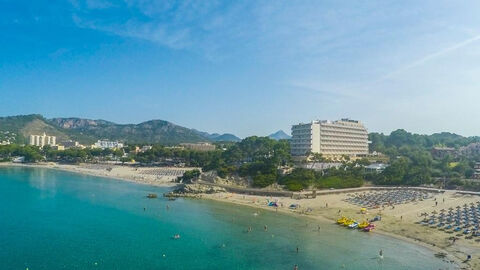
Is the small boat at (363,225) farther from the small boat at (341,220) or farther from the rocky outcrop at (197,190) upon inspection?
the rocky outcrop at (197,190)

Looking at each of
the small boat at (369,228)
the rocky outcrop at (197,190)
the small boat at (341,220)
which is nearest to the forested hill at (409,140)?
the rocky outcrop at (197,190)

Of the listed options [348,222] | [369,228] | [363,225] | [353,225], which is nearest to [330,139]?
[348,222]

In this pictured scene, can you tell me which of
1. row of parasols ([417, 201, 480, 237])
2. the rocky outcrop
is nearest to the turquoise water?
row of parasols ([417, 201, 480, 237])

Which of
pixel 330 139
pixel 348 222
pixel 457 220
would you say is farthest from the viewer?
pixel 330 139

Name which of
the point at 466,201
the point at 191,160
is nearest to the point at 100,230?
the point at 466,201

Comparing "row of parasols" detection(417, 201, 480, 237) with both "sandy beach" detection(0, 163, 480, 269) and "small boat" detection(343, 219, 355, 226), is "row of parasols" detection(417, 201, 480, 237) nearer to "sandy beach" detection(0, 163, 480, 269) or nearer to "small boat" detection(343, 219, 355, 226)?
"sandy beach" detection(0, 163, 480, 269)

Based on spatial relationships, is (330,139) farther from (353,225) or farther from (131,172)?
(131,172)
